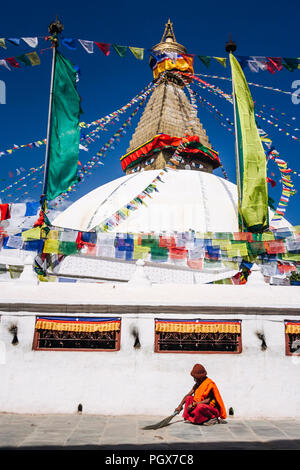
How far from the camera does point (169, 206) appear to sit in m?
14.4

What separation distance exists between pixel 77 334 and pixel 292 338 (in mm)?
4054

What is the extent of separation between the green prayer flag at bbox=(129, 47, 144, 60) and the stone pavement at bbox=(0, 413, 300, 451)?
32.0 ft

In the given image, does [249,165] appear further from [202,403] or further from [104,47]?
[202,403]

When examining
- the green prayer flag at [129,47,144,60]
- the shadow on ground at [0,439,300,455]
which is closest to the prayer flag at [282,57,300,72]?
the green prayer flag at [129,47,144,60]

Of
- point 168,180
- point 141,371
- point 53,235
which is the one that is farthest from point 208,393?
point 168,180

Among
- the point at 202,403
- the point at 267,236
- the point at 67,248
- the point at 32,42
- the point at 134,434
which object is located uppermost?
the point at 32,42

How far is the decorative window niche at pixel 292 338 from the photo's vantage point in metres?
6.39

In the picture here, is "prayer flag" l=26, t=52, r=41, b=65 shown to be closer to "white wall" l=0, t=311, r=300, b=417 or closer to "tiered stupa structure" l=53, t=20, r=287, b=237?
"tiered stupa structure" l=53, t=20, r=287, b=237

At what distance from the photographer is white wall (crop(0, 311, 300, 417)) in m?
6.04

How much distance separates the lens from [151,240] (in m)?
11.1

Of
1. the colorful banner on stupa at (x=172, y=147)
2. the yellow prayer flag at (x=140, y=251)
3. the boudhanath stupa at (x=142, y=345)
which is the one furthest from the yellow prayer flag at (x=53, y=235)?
the colorful banner on stupa at (x=172, y=147)

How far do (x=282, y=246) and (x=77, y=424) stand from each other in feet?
25.9

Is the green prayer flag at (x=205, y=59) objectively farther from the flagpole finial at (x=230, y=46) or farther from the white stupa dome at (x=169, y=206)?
the white stupa dome at (x=169, y=206)

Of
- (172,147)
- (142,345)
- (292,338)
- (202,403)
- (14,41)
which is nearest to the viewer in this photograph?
(202,403)
